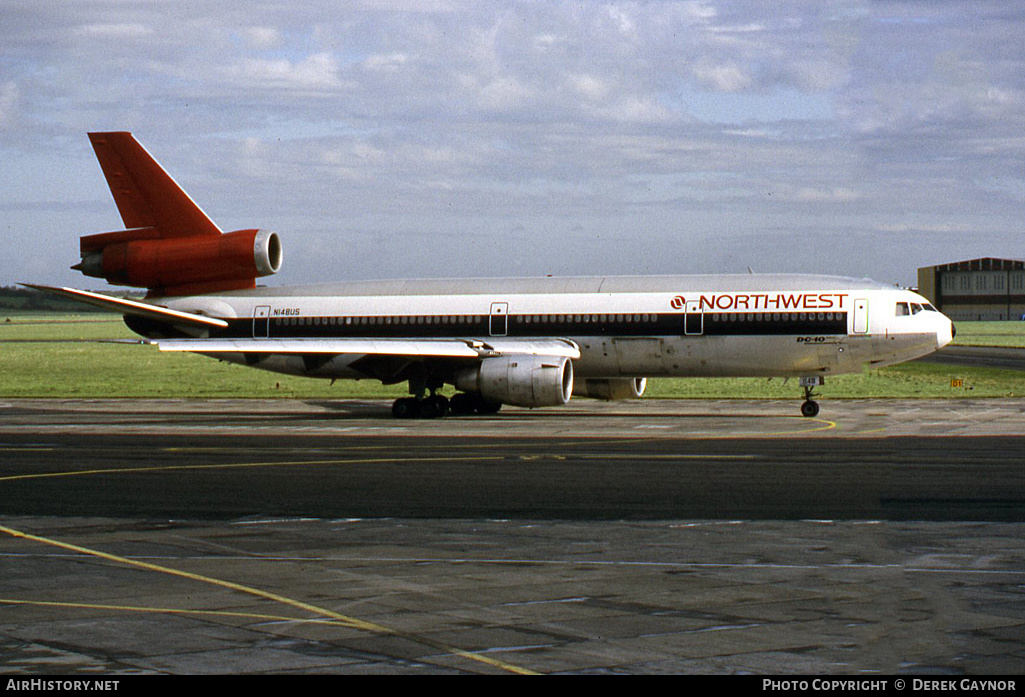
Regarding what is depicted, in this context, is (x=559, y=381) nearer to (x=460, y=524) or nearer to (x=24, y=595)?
(x=460, y=524)

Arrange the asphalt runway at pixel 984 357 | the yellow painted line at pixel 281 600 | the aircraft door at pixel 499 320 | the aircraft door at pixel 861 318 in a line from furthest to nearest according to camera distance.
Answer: the asphalt runway at pixel 984 357, the aircraft door at pixel 499 320, the aircraft door at pixel 861 318, the yellow painted line at pixel 281 600

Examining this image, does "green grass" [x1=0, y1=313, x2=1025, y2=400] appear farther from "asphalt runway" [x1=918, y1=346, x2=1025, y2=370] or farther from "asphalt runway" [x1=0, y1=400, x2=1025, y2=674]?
"asphalt runway" [x1=0, y1=400, x2=1025, y2=674]

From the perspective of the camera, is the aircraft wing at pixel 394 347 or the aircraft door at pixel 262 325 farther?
the aircraft door at pixel 262 325

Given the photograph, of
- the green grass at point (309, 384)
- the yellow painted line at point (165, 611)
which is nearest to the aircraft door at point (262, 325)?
the green grass at point (309, 384)

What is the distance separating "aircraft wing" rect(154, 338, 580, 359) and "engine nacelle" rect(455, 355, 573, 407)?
644 mm

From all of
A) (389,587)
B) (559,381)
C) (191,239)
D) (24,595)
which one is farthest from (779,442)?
(191,239)

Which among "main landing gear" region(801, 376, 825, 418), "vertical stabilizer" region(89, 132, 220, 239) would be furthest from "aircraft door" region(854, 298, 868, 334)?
"vertical stabilizer" region(89, 132, 220, 239)

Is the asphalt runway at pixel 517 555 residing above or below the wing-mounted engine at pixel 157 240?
below

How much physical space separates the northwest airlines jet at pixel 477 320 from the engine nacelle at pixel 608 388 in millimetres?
56

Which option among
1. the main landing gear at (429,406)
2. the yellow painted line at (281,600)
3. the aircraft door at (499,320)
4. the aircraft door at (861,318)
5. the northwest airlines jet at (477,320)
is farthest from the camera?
the aircraft door at (499,320)

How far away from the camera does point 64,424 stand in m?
35.9

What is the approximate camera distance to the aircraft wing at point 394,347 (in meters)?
37.3

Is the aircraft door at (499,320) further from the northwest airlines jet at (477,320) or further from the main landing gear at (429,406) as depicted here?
the main landing gear at (429,406)

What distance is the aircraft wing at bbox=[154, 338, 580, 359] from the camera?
Answer: 37281 millimetres
